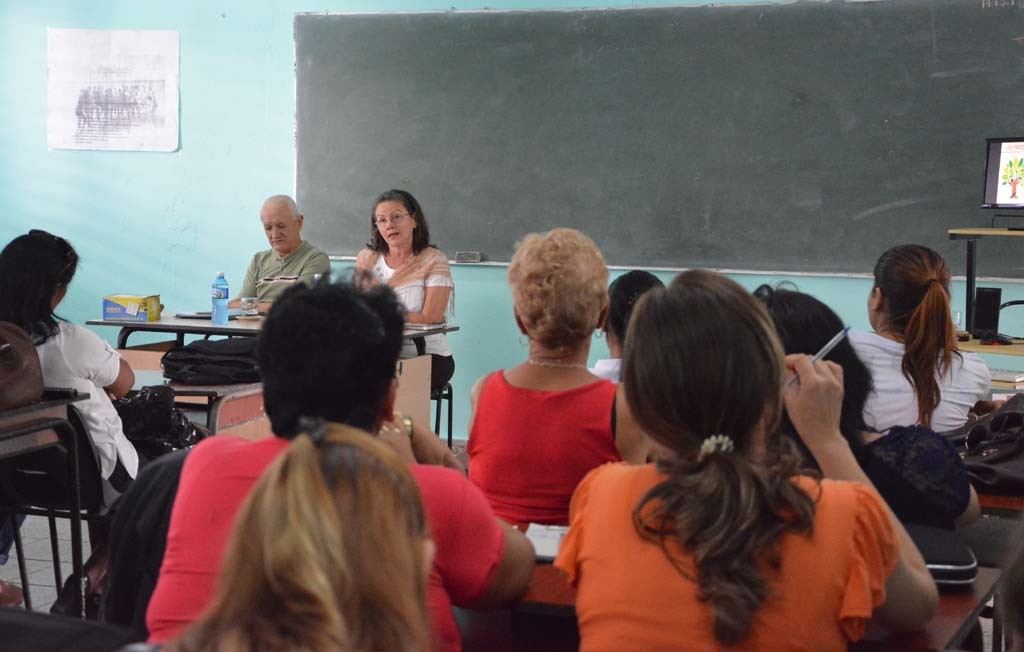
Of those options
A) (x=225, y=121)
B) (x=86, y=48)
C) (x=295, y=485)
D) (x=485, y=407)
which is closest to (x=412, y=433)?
(x=485, y=407)

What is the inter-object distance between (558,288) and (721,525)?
1047mm

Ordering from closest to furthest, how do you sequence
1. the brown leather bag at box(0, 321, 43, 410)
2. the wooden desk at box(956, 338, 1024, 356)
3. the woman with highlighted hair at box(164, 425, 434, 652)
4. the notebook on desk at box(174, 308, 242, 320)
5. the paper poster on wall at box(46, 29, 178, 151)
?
the woman with highlighted hair at box(164, 425, 434, 652)
the brown leather bag at box(0, 321, 43, 410)
the wooden desk at box(956, 338, 1024, 356)
the notebook on desk at box(174, 308, 242, 320)
the paper poster on wall at box(46, 29, 178, 151)

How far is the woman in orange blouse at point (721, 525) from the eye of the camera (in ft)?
4.14

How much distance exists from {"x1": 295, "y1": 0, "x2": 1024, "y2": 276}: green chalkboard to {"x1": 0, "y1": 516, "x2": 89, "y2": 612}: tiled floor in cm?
211

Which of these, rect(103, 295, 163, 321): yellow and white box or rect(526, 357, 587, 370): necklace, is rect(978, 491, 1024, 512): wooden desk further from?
rect(103, 295, 163, 321): yellow and white box

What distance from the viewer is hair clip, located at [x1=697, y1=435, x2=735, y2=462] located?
1305 millimetres

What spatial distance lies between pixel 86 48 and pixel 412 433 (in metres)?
4.97

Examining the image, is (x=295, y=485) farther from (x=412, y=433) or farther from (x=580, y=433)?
(x=580, y=433)

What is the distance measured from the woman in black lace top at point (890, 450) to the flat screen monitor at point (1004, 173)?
9.81ft

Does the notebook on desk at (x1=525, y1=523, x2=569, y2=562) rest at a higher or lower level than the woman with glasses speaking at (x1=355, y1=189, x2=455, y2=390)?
lower

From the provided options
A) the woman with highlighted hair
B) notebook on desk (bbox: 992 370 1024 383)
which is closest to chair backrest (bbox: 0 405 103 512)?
the woman with highlighted hair

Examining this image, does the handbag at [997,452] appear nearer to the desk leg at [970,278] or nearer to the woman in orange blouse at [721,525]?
the woman in orange blouse at [721,525]

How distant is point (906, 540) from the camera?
54.7 inches

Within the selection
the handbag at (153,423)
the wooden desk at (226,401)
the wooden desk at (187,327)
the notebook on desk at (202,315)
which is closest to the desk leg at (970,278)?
the wooden desk at (226,401)
